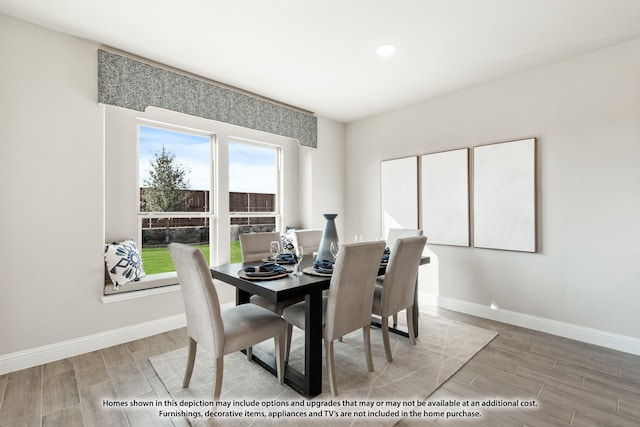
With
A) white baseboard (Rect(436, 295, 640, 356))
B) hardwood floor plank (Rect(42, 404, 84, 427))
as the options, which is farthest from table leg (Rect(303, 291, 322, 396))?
white baseboard (Rect(436, 295, 640, 356))

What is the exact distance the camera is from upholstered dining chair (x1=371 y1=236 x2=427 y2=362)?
7.88 feet

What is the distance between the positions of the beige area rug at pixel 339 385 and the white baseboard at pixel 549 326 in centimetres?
60

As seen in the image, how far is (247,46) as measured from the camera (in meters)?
2.72

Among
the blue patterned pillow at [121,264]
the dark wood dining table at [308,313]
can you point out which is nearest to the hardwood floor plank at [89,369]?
the blue patterned pillow at [121,264]

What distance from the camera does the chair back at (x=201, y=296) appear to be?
68.1 inches

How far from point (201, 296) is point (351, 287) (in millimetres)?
940

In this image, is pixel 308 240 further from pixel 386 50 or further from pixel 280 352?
pixel 386 50

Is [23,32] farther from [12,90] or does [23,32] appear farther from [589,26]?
[589,26]

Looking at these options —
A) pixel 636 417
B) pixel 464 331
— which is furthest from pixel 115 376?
pixel 636 417

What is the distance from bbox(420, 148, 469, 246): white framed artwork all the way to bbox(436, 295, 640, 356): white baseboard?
2.42 feet

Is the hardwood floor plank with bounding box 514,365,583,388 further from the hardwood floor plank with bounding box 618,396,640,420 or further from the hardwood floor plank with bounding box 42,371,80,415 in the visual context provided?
the hardwood floor plank with bounding box 42,371,80,415

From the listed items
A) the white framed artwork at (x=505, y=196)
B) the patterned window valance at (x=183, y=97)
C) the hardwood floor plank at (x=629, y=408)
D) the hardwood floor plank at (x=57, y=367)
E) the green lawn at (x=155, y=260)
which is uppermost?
the patterned window valance at (x=183, y=97)

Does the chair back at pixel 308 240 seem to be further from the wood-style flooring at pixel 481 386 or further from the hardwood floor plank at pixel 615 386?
the hardwood floor plank at pixel 615 386

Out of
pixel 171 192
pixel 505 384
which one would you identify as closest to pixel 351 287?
pixel 505 384
